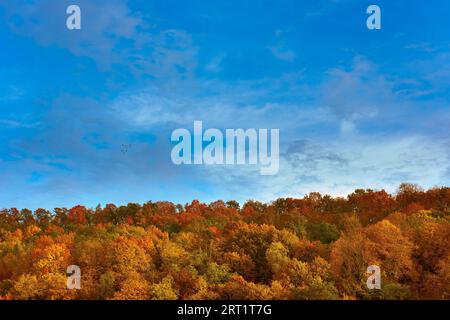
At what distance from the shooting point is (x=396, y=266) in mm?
72312

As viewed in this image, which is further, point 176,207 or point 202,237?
point 176,207

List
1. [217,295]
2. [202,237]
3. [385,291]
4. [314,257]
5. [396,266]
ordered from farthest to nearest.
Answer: [202,237]
[314,257]
[396,266]
[217,295]
[385,291]

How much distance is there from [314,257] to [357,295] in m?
17.8

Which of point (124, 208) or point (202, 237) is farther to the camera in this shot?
point (124, 208)

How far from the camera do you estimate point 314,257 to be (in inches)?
3135

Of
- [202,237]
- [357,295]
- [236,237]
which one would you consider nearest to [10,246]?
[202,237]
